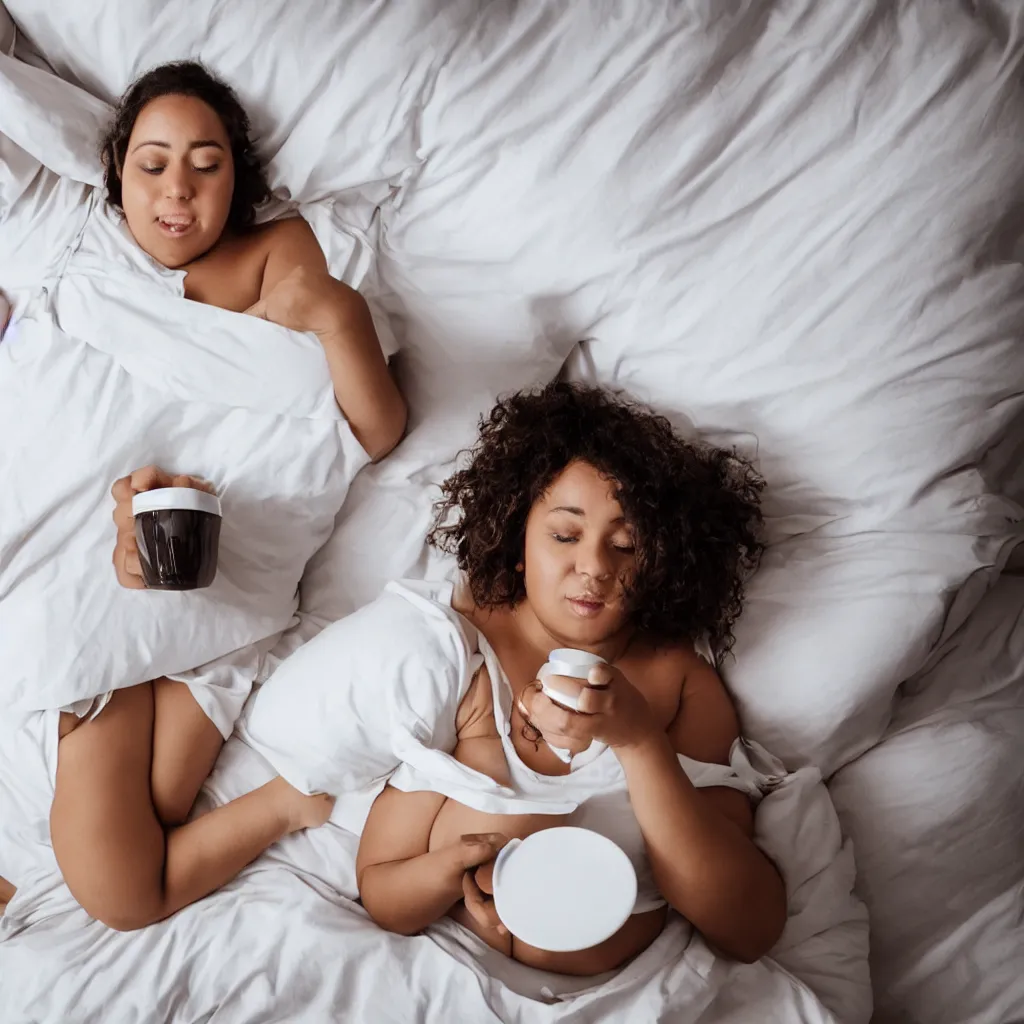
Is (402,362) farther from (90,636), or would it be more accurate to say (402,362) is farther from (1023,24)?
(1023,24)

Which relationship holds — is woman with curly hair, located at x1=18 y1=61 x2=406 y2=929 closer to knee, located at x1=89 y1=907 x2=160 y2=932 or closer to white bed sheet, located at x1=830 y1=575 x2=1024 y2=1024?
knee, located at x1=89 y1=907 x2=160 y2=932

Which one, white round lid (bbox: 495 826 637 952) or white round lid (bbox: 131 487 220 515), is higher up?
white round lid (bbox: 131 487 220 515)

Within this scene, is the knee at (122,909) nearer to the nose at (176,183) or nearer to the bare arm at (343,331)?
the bare arm at (343,331)

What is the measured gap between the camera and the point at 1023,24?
1173mm

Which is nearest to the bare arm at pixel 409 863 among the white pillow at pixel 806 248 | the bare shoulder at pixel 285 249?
the white pillow at pixel 806 248

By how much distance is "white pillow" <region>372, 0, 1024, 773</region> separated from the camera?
1172mm

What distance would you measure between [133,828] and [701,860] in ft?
1.99

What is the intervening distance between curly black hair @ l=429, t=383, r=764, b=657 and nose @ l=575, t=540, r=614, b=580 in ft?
0.13

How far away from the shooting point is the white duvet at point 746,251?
117cm

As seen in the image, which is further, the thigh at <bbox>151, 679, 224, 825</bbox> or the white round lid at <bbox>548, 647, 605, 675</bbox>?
the thigh at <bbox>151, 679, 224, 825</bbox>

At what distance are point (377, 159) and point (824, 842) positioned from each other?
95 centimetres

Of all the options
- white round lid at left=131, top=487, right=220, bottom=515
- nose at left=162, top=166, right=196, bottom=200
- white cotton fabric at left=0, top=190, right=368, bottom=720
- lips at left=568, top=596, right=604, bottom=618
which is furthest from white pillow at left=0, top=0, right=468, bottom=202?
lips at left=568, top=596, right=604, bottom=618

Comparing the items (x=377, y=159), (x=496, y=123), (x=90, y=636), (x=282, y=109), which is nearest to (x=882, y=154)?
(x=496, y=123)

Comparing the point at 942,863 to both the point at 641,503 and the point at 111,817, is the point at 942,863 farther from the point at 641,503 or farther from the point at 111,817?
the point at 111,817
